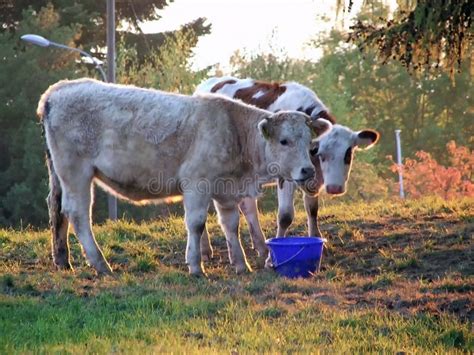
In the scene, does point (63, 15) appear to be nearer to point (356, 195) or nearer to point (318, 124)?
point (356, 195)

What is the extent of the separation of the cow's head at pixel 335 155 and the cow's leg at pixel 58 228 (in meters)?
3.28

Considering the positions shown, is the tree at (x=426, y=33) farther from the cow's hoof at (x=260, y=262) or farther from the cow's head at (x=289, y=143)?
the cow's hoof at (x=260, y=262)

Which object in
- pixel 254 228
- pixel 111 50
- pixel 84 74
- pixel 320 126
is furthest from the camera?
pixel 84 74

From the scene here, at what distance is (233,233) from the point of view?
952 cm

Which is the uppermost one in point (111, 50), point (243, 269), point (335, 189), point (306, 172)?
point (111, 50)

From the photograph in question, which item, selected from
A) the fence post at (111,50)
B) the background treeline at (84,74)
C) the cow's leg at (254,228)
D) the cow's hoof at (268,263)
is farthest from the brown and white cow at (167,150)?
the background treeline at (84,74)

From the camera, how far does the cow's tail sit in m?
9.72

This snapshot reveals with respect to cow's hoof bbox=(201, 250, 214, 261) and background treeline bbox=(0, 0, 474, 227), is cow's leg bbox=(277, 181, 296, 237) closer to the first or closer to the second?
cow's hoof bbox=(201, 250, 214, 261)

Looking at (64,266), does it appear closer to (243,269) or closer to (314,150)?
(243,269)

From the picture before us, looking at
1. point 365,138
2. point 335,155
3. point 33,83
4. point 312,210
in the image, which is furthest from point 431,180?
point 335,155

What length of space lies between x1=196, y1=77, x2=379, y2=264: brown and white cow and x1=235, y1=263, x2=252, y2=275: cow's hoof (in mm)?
1040

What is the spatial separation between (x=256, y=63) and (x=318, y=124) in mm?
32025

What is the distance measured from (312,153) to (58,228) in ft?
11.1

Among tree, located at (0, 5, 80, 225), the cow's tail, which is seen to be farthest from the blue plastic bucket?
tree, located at (0, 5, 80, 225)
